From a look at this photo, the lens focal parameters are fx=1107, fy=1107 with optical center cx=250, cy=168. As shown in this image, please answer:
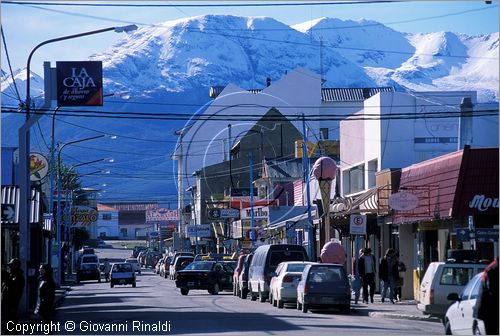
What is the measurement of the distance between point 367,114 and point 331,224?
20.0ft

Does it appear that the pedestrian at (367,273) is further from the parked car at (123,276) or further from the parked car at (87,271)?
the parked car at (87,271)

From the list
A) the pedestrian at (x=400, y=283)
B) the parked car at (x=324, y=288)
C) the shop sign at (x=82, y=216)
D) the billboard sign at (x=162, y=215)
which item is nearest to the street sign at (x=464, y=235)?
the parked car at (x=324, y=288)

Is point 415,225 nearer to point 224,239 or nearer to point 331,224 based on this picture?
point 331,224

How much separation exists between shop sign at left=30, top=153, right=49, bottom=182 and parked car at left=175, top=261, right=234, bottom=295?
312 inches

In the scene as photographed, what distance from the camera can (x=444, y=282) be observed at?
2730 centimetres

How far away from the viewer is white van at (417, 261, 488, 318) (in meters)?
27.2

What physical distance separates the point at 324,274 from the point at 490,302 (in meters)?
17.1

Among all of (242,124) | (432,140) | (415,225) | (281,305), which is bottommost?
(281,305)

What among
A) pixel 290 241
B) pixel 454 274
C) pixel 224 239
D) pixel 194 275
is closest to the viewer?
pixel 454 274

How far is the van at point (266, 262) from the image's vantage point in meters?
41.4

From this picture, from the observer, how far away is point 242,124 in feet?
373

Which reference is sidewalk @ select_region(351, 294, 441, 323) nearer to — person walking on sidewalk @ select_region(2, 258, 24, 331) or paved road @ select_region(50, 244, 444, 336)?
paved road @ select_region(50, 244, 444, 336)

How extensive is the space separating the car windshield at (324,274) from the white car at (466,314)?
13.1m

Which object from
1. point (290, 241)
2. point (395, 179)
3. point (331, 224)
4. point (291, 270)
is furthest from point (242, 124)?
point (291, 270)
